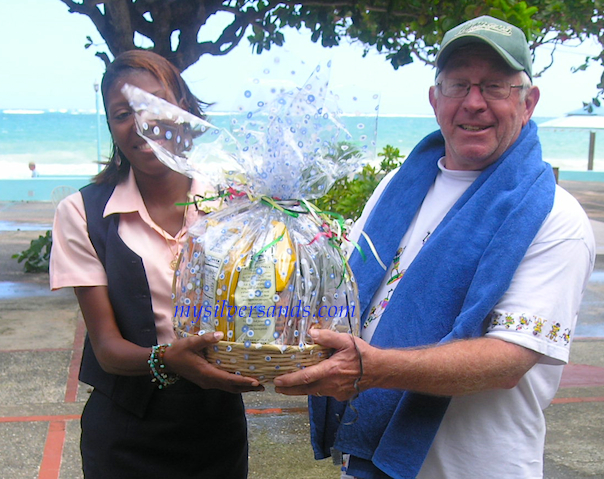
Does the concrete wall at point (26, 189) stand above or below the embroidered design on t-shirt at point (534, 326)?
below

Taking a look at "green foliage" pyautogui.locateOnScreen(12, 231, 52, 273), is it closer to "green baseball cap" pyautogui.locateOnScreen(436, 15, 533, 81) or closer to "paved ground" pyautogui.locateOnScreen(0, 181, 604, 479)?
"paved ground" pyautogui.locateOnScreen(0, 181, 604, 479)

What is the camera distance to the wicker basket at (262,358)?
156 centimetres

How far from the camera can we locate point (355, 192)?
441 cm

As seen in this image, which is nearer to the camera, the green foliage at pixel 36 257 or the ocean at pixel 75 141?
the green foliage at pixel 36 257

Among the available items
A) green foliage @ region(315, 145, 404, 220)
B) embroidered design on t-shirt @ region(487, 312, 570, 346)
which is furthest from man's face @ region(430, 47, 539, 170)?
green foliage @ region(315, 145, 404, 220)

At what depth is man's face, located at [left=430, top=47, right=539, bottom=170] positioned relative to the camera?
1.83 metres

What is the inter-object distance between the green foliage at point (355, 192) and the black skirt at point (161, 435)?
2.36 m

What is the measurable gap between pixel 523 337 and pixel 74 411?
11.4 ft

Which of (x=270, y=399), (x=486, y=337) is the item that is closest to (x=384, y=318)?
(x=486, y=337)

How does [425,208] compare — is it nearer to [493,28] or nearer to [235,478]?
[493,28]

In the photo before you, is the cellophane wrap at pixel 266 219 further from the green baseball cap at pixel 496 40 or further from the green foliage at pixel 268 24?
the green foliage at pixel 268 24

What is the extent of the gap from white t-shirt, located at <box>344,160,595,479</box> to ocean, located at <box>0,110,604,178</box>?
33118 mm

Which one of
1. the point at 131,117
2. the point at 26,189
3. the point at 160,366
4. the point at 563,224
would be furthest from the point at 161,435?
the point at 26,189

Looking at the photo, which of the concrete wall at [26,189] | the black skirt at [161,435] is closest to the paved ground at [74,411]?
the black skirt at [161,435]
